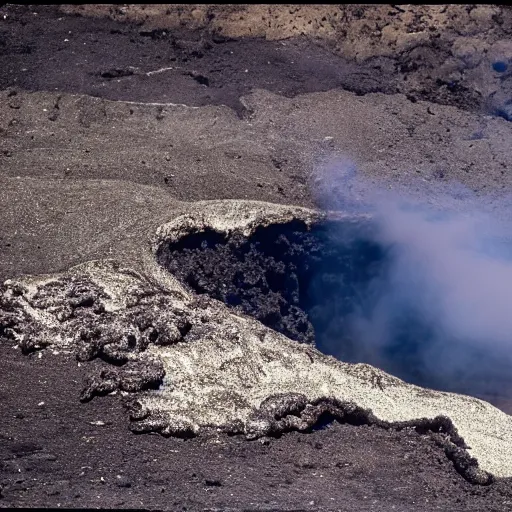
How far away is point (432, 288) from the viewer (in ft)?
32.8

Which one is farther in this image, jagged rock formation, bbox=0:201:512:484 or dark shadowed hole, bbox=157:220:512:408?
dark shadowed hole, bbox=157:220:512:408

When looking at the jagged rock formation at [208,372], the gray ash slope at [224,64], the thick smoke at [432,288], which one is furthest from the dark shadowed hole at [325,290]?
the gray ash slope at [224,64]

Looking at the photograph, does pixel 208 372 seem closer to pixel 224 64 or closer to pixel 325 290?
pixel 325 290

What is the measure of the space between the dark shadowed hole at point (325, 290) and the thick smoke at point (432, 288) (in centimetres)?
2

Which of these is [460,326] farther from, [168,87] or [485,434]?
[168,87]

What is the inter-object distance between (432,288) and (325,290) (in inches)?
59.0

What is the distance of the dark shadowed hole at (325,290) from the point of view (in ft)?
29.8

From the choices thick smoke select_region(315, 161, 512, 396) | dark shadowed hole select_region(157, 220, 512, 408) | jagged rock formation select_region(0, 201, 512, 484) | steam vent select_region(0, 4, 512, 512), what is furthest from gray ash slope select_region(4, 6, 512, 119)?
jagged rock formation select_region(0, 201, 512, 484)

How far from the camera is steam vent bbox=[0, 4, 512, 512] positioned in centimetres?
642

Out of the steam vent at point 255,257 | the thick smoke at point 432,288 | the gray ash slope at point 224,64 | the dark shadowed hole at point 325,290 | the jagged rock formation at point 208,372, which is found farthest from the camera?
the gray ash slope at point 224,64

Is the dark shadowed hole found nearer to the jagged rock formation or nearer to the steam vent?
the steam vent

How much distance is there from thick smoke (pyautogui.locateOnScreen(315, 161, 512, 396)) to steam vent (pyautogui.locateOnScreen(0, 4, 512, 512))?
3 centimetres

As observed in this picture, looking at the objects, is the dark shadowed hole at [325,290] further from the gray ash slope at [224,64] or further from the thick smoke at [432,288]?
the gray ash slope at [224,64]

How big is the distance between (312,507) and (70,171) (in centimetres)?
583
